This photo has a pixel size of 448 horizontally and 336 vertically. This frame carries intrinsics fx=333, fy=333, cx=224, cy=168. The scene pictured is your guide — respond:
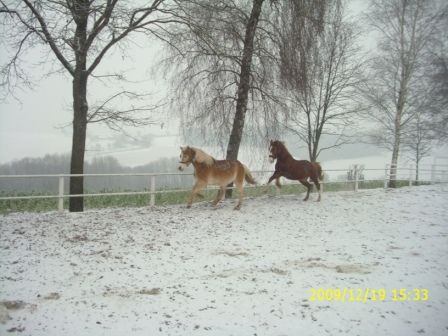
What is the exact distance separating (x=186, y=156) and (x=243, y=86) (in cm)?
327

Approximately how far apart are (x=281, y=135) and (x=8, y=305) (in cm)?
878

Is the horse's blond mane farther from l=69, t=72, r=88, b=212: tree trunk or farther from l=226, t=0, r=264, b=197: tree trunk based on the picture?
l=69, t=72, r=88, b=212: tree trunk

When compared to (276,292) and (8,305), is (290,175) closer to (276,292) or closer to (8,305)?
(276,292)

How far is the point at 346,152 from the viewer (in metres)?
17.5

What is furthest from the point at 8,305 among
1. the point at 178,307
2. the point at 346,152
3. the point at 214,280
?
the point at 346,152

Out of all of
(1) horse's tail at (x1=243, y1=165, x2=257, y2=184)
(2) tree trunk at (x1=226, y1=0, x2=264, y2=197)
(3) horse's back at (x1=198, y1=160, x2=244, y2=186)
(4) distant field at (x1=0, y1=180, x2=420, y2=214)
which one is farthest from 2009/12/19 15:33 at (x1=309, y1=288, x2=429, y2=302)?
(2) tree trunk at (x1=226, y1=0, x2=264, y2=197)

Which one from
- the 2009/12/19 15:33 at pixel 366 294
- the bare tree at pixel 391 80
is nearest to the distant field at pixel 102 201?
the 2009/12/19 15:33 at pixel 366 294

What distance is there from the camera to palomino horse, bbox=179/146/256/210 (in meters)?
7.98

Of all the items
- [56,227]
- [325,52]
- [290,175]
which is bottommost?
[56,227]

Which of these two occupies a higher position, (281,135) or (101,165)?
(281,135)

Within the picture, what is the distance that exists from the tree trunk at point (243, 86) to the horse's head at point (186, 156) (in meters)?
2.37

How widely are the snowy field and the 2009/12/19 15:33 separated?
3cm

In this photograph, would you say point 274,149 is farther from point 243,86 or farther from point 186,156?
point 186,156

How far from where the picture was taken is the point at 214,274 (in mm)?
4820
